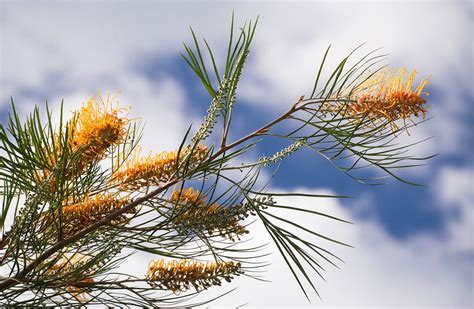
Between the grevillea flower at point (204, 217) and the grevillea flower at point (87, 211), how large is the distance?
0.13m

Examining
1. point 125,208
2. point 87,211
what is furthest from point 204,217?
point 87,211

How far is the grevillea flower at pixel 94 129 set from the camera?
123cm

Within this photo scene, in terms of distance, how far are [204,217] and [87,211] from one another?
27 cm

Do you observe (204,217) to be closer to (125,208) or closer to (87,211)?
(125,208)

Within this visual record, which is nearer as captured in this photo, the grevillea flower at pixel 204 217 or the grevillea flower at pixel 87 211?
the grevillea flower at pixel 204 217

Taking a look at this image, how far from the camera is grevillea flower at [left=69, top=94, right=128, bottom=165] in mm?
1226

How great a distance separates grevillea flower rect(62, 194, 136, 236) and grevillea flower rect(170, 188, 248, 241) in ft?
0.41

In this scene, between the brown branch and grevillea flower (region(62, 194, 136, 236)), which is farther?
grevillea flower (region(62, 194, 136, 236))

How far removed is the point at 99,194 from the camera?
129 centimetres

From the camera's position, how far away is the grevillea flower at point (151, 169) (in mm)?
1241

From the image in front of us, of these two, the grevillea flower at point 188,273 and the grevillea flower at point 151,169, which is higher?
the grevillea flower at point 151,169

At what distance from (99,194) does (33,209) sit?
14cm

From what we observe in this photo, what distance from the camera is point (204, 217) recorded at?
117 cm

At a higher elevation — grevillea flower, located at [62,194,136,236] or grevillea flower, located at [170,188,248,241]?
grevillea flower, located at [62,194,136,236]
